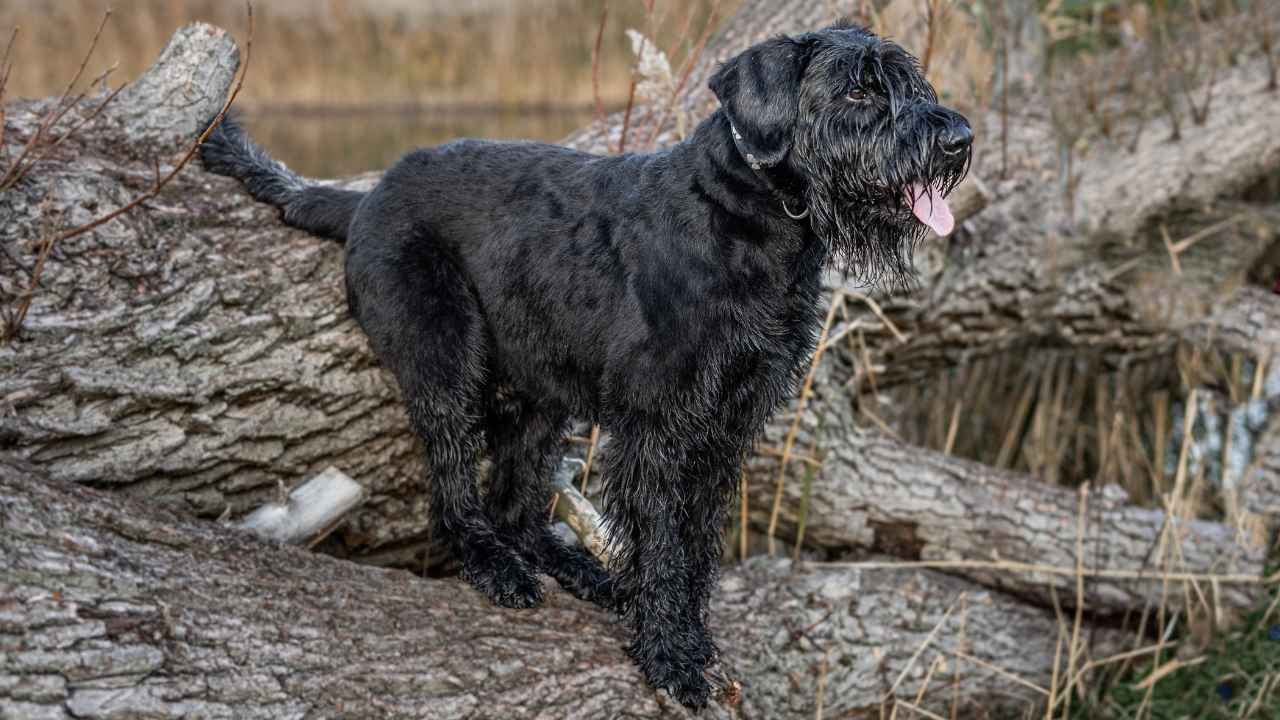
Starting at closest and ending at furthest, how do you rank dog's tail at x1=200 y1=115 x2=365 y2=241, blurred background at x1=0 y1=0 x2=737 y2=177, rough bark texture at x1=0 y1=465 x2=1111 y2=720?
1. rough bark texture at x1=0 y1=465 x2=1111 y2=720
2. dog's tail at x1=200 y1=115 x2=365 y2=241
3. blurred background at x1=0 y1=0 x2=737 y2=177

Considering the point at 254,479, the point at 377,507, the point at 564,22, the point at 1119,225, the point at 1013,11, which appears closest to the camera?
the point at 254,479

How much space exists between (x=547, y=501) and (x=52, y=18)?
8.88 meters

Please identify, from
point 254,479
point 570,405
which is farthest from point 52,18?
point 570,405

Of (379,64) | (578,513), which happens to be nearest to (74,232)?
(578,513)

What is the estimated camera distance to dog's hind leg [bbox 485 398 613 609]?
358 centimetres

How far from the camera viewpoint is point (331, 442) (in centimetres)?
371

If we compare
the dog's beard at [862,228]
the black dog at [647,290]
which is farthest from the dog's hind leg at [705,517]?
the dog's beard at [862,228]

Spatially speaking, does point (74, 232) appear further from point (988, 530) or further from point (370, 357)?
point (988, 530)

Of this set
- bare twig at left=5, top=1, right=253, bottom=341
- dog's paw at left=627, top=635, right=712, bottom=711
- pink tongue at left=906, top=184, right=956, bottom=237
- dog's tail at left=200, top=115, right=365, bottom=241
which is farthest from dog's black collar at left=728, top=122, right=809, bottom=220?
dog's tail at left=200, top=115, right=365, bottom=241

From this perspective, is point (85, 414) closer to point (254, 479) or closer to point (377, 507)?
point (254, 479)

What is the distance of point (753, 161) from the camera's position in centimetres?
277

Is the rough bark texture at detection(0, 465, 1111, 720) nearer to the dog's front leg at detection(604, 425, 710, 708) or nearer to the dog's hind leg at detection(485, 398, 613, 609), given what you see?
the dog's front leg at detection(604, 425, 710, 708)

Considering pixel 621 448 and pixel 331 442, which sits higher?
pixel 621 448

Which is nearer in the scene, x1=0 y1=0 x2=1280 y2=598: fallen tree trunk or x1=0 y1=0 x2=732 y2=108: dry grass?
x1=0 y1=0 x2=1280 y2=598: fallen tree trunk
